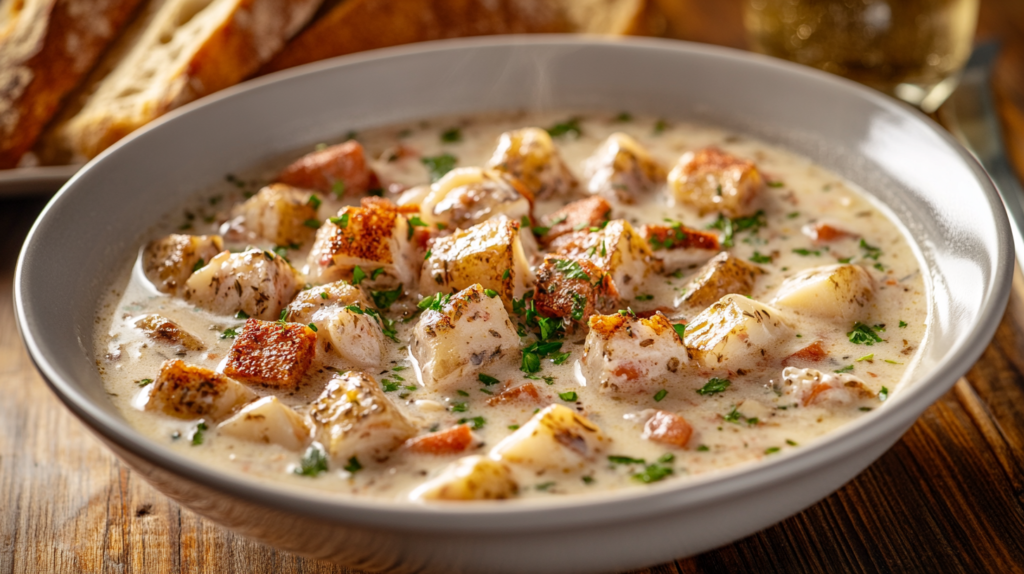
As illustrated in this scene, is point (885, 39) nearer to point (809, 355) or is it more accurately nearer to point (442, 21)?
point (442, 21)

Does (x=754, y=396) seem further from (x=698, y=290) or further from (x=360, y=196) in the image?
(x=360, y=196)

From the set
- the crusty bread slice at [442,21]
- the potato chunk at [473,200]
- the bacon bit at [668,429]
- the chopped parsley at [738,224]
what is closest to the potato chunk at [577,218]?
the potato chunk at [473,200]

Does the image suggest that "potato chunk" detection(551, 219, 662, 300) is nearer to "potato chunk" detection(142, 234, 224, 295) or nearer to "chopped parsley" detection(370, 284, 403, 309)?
"chopped parsley" detection(370, 284, 403, 309)

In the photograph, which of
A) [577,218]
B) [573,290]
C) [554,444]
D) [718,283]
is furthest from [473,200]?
[554,444]

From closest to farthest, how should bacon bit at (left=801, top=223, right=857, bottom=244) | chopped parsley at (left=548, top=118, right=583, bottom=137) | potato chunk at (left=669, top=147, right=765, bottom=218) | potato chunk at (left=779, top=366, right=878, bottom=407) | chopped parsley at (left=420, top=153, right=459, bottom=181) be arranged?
potato chunk at (left=779, top=366, right=878, bottom=407) < bacon bit at (left=801, top=223, right=857, bottom=244) < potato chunk at (left=669, top=147, right=765, bottom=218) < chopped parsley at (left=420, top=153, right=459, bottom=181) < chopped parsley at (left=548, top=118, right=583, bottom=137)

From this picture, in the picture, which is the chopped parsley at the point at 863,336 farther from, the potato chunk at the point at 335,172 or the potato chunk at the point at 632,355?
the potato chunk at the point at 335,172

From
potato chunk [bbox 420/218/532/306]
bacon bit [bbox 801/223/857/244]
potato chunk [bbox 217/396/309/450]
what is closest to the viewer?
potato chunk [bbox 217/396/309/450]

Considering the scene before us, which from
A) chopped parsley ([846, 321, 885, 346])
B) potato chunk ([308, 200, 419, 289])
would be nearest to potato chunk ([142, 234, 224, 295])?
potato chunk ([308, 200, 419, 289])
